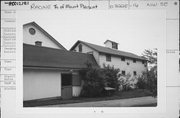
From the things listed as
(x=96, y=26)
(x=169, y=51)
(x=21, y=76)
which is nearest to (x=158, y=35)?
(x=169, y=51)

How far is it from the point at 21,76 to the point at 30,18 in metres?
0.72

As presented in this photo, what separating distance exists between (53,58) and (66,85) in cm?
40

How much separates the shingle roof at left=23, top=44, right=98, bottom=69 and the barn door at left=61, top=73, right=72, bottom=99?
132 mm

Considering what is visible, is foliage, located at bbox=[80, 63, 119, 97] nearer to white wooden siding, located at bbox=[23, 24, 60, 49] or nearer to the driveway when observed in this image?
the driveway

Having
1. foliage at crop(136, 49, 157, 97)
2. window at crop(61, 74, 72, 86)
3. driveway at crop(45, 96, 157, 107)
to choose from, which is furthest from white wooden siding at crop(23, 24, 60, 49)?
foliage at crop(136, 49, 157, 97)

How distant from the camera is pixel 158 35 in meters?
2.47

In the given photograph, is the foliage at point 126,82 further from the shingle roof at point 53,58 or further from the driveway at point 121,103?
the shingle roof at point 53,58

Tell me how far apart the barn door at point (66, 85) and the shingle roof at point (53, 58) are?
5.2 inches

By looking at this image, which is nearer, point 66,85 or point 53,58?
point 53,58

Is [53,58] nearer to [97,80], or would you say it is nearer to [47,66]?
[47,66]

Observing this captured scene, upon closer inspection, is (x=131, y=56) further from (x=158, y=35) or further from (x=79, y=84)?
(x=79, y=84)

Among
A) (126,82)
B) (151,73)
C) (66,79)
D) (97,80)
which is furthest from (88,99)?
(151,73)

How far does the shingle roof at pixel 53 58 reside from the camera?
2.47 meters

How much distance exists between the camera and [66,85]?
104 inches
